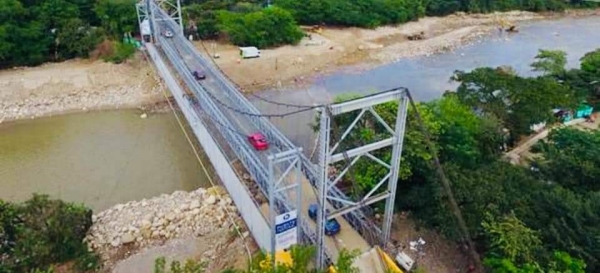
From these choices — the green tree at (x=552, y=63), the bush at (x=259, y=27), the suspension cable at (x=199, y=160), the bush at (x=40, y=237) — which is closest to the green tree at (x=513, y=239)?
the suspension cable at (x=199, y=160)

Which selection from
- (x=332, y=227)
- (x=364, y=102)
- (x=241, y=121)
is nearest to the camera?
(x=364, y=102)

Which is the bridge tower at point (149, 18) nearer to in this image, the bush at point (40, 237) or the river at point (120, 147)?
the river at point (120, 147)

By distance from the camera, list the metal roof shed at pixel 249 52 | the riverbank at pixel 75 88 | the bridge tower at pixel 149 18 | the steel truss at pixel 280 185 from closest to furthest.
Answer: the steel truss at pixel 280 185, the riverbank at pixel 75 88, the bridge tower at pixel 149 18, the metal roof shed at pixel 249 52

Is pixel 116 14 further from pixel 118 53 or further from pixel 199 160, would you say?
pixel 199 160

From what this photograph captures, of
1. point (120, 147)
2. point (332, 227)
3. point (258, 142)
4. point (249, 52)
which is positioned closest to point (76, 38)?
point (249, 52)

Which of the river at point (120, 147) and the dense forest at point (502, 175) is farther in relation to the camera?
the river at point (120, 147)

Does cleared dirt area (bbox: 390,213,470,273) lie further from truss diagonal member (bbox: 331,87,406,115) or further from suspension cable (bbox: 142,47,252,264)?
truss diagonal member (bbox: 331,87,406,115)
